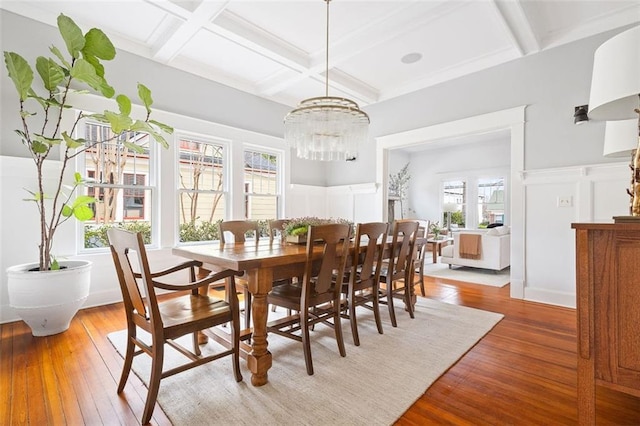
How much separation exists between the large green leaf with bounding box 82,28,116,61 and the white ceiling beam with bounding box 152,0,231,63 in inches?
32.6

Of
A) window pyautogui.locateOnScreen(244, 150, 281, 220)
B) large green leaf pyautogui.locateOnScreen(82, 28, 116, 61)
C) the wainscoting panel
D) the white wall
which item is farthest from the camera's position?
the white wall

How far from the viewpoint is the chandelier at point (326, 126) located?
2.69 m

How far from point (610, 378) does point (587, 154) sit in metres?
2.94

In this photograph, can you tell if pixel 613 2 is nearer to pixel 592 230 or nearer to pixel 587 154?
pixel 587 154

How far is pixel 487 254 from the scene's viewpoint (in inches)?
200

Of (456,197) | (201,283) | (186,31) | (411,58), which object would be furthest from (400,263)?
(456,197)

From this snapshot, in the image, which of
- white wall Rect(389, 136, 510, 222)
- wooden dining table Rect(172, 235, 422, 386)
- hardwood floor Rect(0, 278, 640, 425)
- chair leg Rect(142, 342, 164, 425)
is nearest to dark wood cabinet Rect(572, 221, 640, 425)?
hardwood floor Rect(0, 278, 640, 425)

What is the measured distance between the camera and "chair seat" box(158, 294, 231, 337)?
64.1 inches

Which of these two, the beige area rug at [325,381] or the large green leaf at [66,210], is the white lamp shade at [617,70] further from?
the large green leaf at [66,210]

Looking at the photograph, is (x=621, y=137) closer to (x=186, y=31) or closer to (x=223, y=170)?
(x=186, y=31)

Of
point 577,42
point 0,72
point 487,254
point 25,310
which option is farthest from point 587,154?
point 0,72

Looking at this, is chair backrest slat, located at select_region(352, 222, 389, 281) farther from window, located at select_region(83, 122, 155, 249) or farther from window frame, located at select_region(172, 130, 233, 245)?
window, located at select_region(83, 122, 155, 249)

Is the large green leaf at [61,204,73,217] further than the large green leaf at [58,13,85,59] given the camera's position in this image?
Yes

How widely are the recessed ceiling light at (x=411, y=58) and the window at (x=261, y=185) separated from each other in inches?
99.0
